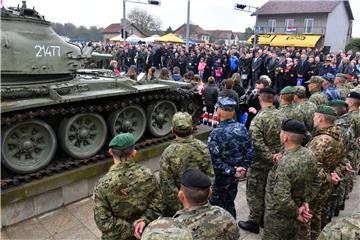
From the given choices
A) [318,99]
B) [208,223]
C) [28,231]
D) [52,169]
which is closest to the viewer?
[208,223]

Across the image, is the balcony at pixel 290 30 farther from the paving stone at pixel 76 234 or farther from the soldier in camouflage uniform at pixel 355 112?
the paving stone at pixel 76 234

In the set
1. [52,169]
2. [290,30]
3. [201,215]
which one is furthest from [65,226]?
[290,30]

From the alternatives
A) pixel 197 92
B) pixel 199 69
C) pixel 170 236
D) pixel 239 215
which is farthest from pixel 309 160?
pixel 199 69

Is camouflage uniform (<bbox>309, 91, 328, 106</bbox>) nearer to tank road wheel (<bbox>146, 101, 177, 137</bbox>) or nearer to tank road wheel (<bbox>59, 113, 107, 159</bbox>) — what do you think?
tank road wheel (<bbox>146, 101, 177, 137</bbox>)

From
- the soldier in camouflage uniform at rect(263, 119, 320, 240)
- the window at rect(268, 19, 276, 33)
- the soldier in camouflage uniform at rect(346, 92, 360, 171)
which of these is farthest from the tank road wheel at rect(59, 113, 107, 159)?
the window at rect(268, 19, 276, 33)

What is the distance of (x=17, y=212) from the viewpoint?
5516mm

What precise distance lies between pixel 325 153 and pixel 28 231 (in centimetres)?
430

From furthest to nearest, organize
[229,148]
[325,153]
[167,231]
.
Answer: [229,148] → [325,153] → [167,231]

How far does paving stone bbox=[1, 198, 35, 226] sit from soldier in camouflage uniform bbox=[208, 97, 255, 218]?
3.01 meters

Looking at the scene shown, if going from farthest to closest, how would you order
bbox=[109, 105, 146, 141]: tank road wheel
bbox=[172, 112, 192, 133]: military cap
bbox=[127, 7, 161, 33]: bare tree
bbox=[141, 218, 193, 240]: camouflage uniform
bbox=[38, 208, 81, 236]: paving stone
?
bbox=[127, 7, 161, 33]: bare tree → bbox=[109, 105, 146, 141]: tank road wheel → bbox=[38, 208, 81, 236]: paving stone → bbox=[172, 112, 192, 133]: military cap → bbox=[141, 218, 193, 240]: camouflage uniform

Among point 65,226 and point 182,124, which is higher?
point 182,124

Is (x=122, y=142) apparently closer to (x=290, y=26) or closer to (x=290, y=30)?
(x=290, y=30)

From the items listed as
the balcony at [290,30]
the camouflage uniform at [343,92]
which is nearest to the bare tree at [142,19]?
the balcony at [290,30]

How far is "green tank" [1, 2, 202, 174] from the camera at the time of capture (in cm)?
595
